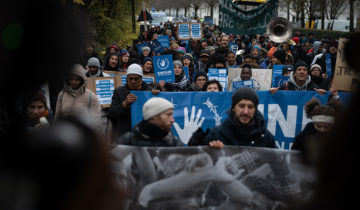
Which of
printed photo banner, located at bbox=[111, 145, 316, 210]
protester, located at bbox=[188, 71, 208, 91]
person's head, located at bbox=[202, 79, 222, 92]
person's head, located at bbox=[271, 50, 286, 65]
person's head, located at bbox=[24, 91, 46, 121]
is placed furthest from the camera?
person's head, located at bbox=[271, 50, 286, 65]

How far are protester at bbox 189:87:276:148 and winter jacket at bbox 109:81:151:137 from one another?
1690 mm

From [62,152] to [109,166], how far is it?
0.13 meters

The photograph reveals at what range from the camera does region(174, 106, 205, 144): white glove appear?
5.05 meters

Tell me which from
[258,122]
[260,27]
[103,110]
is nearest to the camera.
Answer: [258,122]

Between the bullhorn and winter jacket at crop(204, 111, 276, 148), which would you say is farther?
the bullhorn

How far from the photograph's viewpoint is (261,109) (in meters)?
5.07

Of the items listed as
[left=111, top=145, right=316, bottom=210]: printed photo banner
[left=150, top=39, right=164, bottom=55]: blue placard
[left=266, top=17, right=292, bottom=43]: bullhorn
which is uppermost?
[left=266, top=17, right=292, bottom=43]: bullhorn

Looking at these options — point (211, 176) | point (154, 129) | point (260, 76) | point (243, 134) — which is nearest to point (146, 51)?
point (260, 76)

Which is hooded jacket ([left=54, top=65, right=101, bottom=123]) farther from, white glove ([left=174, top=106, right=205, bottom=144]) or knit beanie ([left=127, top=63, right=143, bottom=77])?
white glove ([left=174, top=106, right=205, bottom=144])

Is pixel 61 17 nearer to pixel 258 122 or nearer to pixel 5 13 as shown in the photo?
pixel 5 13

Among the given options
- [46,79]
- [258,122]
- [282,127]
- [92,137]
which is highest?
[46,79]

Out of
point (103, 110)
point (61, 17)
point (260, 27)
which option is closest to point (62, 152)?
point (61, 17)

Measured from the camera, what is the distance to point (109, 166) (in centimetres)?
75

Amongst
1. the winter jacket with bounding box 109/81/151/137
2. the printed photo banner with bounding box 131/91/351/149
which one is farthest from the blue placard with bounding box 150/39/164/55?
the winter jacket with bounding box 109/81/151/137
